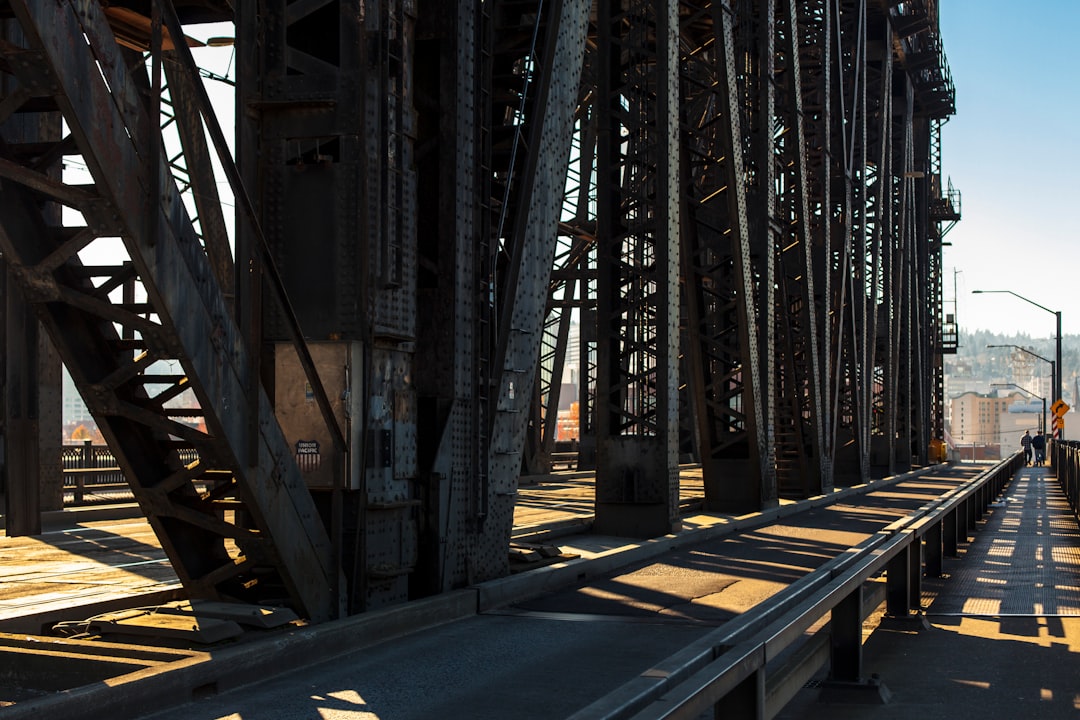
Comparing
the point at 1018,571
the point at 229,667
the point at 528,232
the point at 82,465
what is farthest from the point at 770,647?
the point at 82,465

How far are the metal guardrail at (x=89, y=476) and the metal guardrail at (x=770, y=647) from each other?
12629 millimetres

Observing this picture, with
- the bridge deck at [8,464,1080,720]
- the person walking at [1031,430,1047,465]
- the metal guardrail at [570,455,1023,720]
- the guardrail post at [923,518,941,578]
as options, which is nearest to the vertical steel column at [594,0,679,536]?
the bridge deck at [8,464,1080,720]

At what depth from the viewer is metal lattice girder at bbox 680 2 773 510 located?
2028cm

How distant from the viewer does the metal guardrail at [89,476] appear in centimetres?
2125

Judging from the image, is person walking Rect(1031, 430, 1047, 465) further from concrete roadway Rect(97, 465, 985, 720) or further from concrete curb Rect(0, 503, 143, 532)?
concrete roadway Rect(97, 465, 985, 720)

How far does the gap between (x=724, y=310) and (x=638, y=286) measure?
4.45 m

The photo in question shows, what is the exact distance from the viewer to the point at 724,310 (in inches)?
839

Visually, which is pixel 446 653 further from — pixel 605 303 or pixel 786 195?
pixel 786 195

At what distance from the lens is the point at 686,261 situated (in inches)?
814

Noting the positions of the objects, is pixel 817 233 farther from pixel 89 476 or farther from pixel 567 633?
pixel 567 633

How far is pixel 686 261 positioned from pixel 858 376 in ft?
45.9

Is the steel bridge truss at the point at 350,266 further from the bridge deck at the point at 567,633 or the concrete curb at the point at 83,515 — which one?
the concrete curb at the point at 83,515

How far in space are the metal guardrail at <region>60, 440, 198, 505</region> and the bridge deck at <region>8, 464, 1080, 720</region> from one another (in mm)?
8084

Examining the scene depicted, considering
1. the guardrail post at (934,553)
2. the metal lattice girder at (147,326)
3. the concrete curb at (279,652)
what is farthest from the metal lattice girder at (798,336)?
the metal lattice girder at (147,326)
